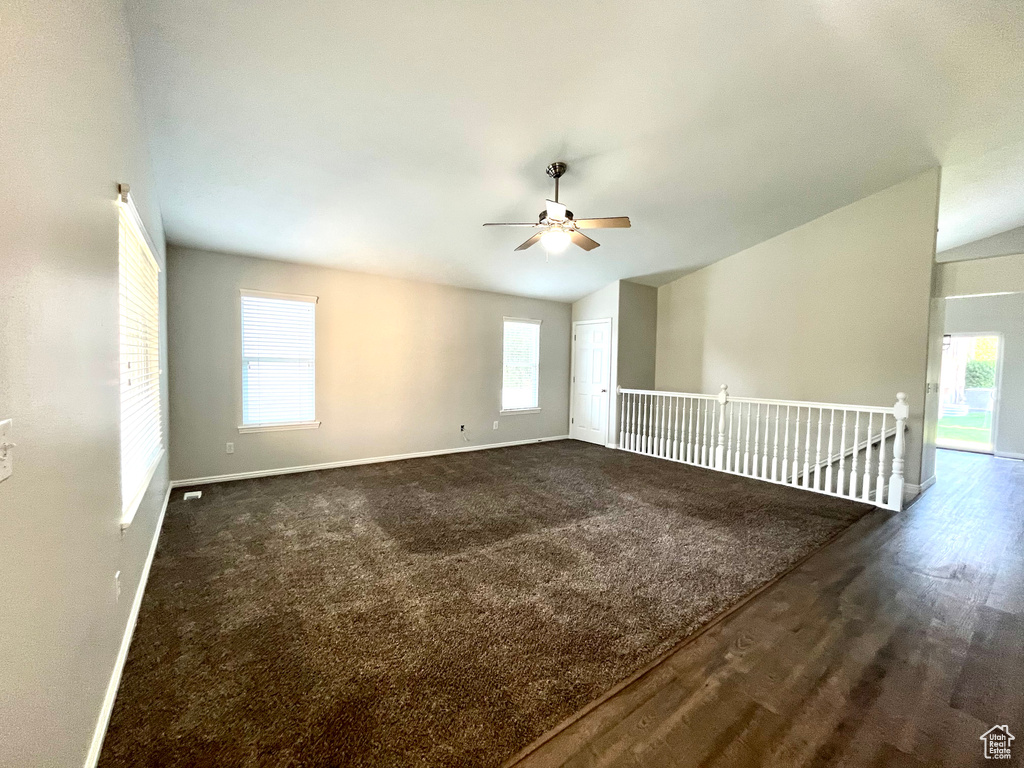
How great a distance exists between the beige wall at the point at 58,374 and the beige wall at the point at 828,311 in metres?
5.91

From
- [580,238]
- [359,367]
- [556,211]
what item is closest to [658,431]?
[580,238]

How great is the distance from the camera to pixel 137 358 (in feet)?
8.05

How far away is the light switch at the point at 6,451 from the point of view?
A: 805 millimetres

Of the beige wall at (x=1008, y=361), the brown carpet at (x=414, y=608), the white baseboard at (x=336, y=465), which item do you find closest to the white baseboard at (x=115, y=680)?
the brown carpet at (x=414, y=608)

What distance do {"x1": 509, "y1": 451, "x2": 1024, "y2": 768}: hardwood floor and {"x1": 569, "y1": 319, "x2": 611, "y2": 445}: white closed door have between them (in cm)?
391

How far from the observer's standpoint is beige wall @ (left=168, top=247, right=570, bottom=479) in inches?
163

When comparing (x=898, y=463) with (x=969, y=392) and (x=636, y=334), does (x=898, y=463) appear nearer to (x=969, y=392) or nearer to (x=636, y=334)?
(x=636, y=334)

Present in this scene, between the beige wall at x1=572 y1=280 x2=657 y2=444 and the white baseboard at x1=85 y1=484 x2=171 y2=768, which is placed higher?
the beige wall at x1=572 y1=280 x2=657 y2=444

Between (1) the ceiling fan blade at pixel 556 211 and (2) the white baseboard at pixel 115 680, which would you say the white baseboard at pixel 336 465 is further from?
(1) the ceiling fan blade at pixel 556 211

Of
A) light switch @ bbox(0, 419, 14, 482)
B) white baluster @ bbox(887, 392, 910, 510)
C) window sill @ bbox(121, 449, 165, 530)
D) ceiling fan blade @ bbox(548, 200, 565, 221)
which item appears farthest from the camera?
white baluster @ bbox(887, 392, 910, 510)

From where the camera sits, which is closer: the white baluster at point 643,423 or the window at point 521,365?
the white baluster at point 643,423

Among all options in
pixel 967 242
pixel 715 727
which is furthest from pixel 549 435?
pixel 967 242

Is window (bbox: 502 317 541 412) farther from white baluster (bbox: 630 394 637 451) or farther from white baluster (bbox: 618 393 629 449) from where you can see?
white baluster (bbox: 630 394 637 451)

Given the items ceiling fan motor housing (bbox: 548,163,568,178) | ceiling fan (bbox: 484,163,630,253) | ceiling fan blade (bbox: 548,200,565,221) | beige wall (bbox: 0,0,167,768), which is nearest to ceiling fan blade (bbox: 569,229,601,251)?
ceiling fan (bbox: 484,163,630,253)
